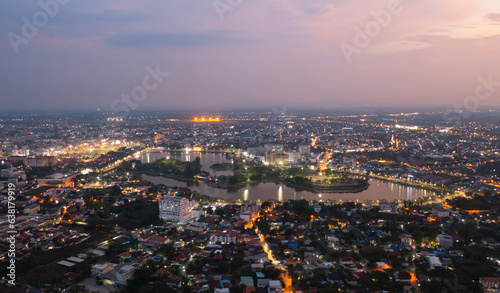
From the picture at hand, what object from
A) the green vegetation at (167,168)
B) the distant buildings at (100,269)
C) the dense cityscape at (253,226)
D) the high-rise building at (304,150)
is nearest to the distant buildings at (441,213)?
the dense cityscape at (253,226)

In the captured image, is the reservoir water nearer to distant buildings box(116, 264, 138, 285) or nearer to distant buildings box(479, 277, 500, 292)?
distant buildings box(116, 264, 138, 285)

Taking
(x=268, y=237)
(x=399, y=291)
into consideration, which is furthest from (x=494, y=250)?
(x=268, y=237)

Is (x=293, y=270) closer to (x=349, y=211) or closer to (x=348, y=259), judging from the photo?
Answer: (x=348, y=259)

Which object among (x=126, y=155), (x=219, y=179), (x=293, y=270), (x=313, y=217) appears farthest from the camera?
(x=126, y=155)

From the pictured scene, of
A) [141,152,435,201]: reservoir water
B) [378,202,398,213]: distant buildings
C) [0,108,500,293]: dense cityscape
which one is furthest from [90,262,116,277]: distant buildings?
[378,202,398,213]: distant buildings

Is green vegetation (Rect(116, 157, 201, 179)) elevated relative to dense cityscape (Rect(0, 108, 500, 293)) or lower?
elevated

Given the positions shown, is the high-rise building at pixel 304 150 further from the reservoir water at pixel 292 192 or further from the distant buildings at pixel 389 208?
the distant buildings at pixel 389 208
